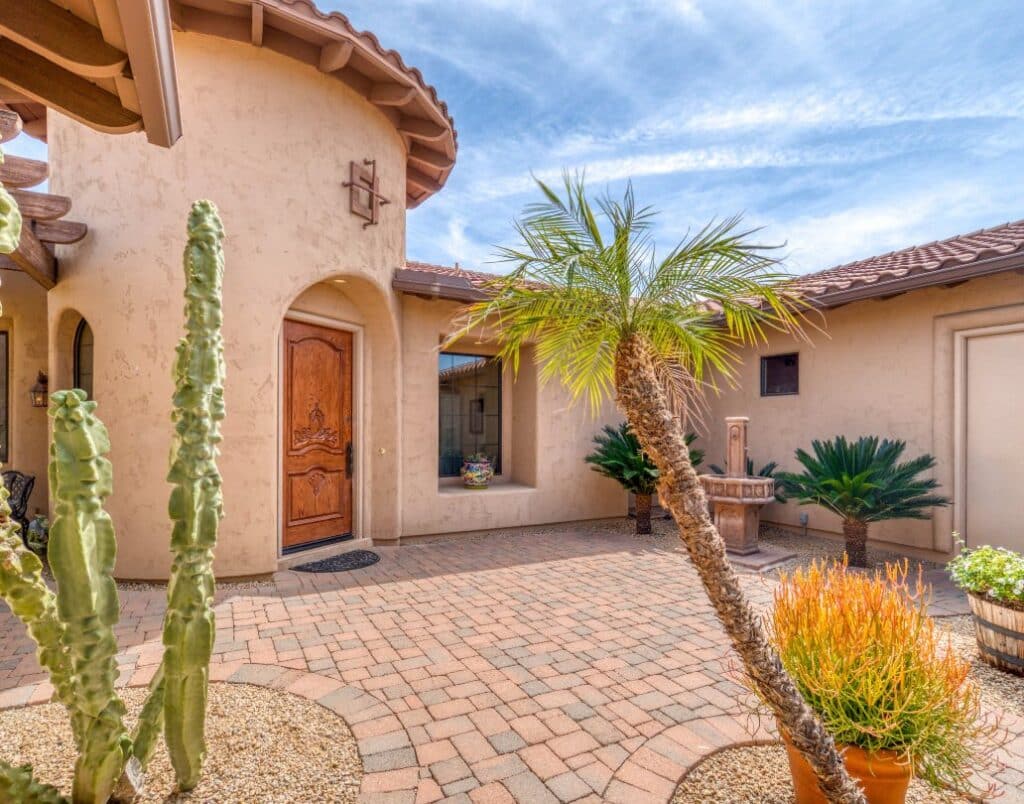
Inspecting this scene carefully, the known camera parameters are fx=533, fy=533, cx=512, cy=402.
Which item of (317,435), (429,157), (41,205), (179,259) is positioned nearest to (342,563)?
(317,435)

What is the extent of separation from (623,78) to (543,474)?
5.76m

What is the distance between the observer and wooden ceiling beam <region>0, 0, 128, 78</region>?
7.63 feet

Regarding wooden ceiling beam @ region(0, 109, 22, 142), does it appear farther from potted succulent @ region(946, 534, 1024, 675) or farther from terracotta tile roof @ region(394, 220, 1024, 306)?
potted succulent @ region(946, 534, 1024, 675)

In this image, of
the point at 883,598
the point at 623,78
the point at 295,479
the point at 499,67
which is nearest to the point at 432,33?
the point at 499,67

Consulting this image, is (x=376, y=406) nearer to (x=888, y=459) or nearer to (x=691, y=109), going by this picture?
(x=691, y=109)

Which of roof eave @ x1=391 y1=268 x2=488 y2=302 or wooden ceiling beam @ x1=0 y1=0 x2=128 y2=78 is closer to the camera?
wooden ceiling beam @ x1=0 y1=0 x2=128 y2=78

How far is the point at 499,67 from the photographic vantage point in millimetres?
7109

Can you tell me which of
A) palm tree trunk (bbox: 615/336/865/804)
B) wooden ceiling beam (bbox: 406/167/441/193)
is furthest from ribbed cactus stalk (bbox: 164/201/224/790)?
wooden ceiling beam (bbox: 406/167/441/193)

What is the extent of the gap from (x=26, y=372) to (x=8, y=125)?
5.01 m

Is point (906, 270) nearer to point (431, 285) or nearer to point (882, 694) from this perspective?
point (431, 285)

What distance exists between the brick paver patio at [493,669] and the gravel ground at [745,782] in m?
0.09

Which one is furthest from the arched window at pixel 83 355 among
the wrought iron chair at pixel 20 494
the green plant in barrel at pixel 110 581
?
the green plant in barrel at pixel 110 581

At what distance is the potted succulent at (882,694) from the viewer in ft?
7.07

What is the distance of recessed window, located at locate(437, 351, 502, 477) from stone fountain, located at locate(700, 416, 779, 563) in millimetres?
3597
